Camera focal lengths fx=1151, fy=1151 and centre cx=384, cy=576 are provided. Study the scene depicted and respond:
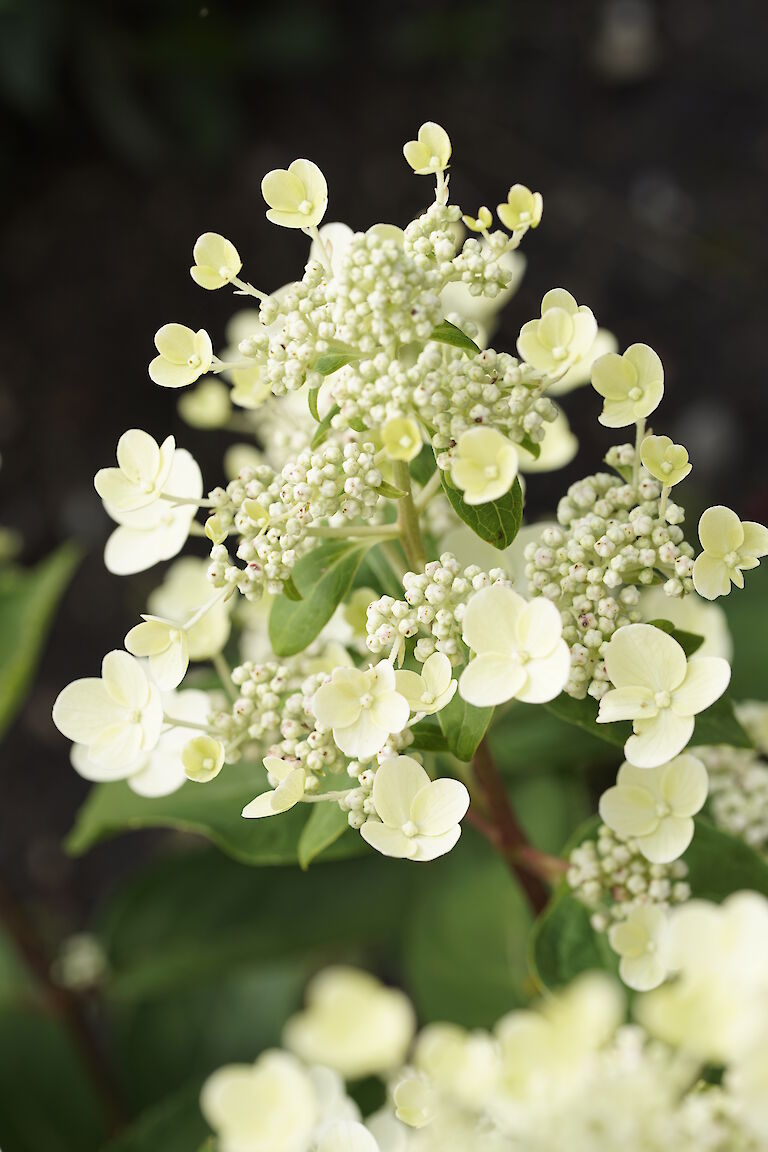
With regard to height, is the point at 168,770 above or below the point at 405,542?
below

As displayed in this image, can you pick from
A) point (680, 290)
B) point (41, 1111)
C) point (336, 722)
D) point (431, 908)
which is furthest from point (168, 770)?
point (680, 290)

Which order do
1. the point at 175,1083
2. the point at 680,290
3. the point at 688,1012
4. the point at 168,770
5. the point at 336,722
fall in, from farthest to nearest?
the point at 680,290 < the point at 175,1083 < the point at 168,770 < the point at 336,722 < the point at 688,1012

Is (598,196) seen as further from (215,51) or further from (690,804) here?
(690,804)

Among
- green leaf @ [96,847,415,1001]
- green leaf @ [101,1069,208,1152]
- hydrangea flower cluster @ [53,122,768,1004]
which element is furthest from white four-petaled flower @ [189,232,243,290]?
green leaf @ [96,847,415,1001]

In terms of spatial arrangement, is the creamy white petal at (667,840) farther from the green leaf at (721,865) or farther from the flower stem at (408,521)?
the flower stem at (408,521)

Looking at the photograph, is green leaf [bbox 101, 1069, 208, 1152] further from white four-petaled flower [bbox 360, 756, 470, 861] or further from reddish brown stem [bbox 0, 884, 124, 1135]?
white four-petaled flower [bbox 360, 756, 470, 861]

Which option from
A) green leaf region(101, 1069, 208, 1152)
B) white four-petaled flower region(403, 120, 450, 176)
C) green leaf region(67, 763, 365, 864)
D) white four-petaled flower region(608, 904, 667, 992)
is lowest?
green leaf region(101, 1069, 208, 1152)

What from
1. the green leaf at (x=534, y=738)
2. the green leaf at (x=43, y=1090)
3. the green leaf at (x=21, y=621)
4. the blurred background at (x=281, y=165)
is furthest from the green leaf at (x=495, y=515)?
the blurred background at (x=281, y=165)
